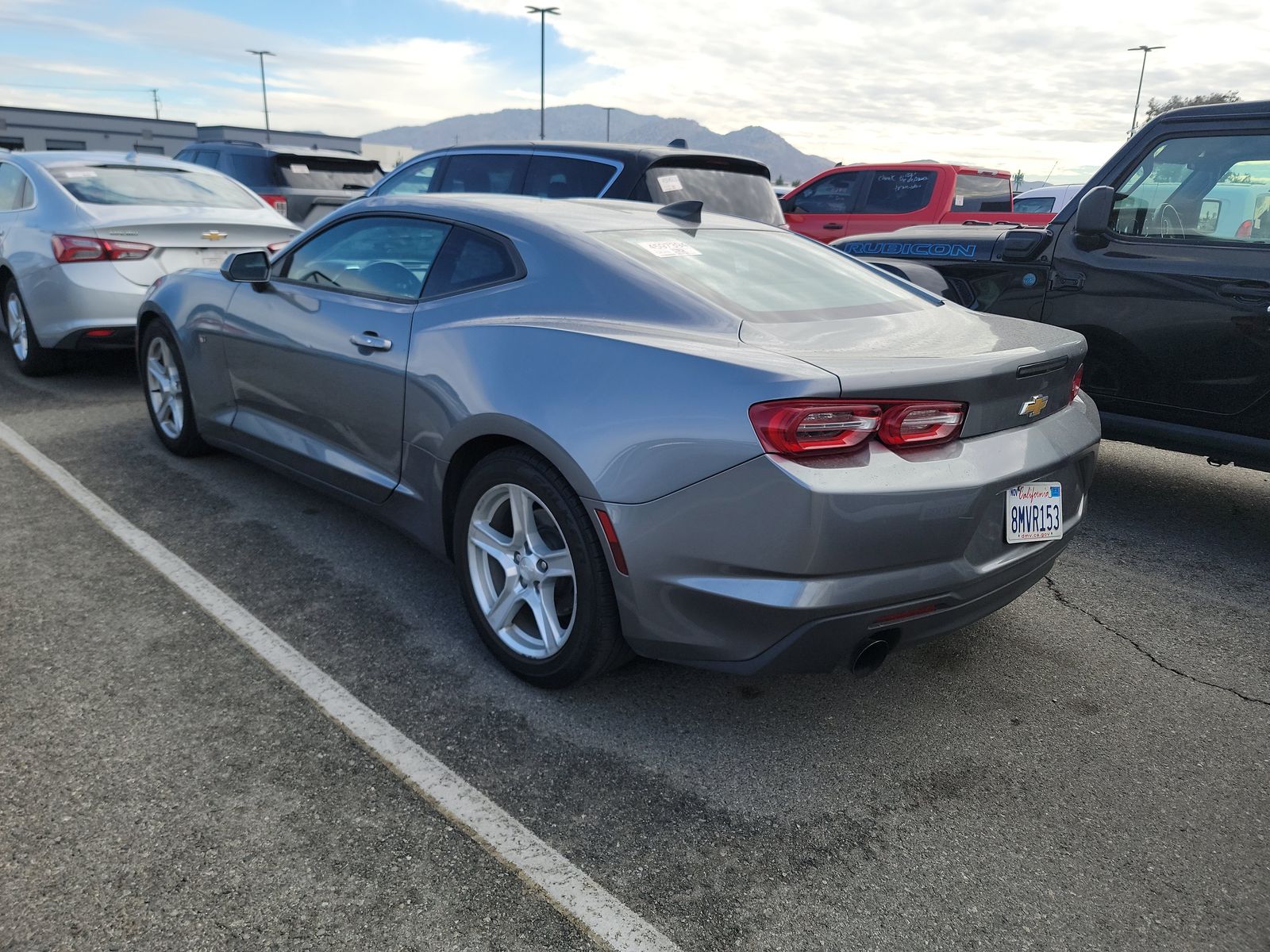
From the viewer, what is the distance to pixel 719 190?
258 inches

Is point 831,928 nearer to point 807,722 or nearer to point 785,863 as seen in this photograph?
point 785,863

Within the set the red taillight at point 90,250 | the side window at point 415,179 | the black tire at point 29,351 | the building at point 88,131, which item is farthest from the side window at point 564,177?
the building at point 88,131

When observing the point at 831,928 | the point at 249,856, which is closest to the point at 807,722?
the point at 831,928

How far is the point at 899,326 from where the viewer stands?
3.00 meters

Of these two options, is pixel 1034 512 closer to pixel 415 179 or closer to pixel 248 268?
pixel 248 268

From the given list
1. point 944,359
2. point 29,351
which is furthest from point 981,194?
point 944,359

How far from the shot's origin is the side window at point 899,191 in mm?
11250

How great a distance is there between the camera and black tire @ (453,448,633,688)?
2.69m

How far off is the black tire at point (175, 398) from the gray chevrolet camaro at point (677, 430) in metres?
1.31

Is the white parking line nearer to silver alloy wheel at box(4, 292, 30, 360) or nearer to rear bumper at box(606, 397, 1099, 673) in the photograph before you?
rear bumper at box(606, 397, 1099, 673)

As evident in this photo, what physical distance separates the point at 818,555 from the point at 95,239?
584 cm

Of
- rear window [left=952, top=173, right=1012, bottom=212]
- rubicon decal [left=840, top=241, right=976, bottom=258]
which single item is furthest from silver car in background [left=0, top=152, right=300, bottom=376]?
rear window [left=952, top=173, right=1012, bottom=212]

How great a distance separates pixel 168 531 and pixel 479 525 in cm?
185

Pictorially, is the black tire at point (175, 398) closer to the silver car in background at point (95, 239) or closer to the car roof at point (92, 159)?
the silver car in background at point (95, 239)
